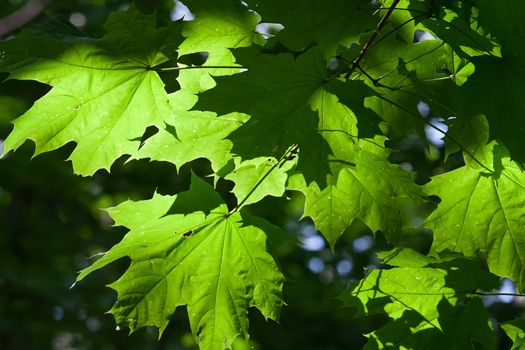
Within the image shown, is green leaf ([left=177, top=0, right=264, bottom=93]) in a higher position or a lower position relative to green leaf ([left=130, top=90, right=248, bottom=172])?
higher

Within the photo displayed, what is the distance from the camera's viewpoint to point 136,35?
2025 millimetres

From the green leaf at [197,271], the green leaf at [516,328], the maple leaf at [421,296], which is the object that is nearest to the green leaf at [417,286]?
the maple leaf at [421,296]

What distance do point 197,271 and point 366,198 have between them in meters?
0.62

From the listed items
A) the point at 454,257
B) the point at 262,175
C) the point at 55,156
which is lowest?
the point at 55,156

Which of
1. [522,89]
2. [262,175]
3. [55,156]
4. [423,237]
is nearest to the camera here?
[522,89]

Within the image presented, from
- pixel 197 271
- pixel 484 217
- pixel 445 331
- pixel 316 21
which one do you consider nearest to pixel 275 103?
pixel 316 21

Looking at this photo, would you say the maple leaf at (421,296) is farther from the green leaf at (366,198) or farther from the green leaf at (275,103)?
the green leaf at (275,103)

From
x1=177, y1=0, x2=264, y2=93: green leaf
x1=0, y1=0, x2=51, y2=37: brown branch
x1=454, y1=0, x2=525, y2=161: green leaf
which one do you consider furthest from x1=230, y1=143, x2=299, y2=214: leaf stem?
x1=0, y1=0, x2=51, y2=37: brown branch

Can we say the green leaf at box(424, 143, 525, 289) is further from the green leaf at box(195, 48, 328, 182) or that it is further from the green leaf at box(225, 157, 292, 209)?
the green leaf at box(195, 48, 328, 182)

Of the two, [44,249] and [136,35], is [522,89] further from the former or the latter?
[44,249]

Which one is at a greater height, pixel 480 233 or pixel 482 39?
pixel 482 39

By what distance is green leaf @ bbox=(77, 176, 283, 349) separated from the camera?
7.26ft

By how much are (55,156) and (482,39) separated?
559 cm

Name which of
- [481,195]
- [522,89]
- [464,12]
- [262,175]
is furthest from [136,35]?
[481,195]
